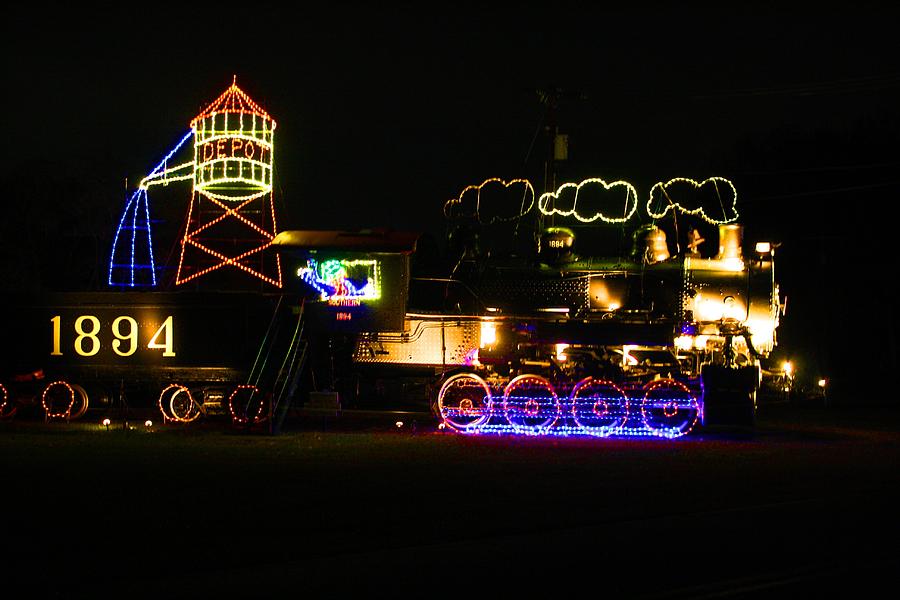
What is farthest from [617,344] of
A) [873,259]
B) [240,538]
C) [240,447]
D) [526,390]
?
[873,259]

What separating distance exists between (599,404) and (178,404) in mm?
7368

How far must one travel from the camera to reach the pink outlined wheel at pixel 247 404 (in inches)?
681

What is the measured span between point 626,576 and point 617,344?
1047cm

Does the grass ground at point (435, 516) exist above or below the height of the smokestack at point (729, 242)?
below

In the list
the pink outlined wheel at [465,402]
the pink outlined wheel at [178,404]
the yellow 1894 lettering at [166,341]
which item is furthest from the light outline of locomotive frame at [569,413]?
the yellow 1894 lettering at [166,341]

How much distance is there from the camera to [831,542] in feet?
28.8

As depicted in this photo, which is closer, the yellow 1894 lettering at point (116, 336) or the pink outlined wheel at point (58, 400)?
the yellow 1894 lettering at point (116, 336)

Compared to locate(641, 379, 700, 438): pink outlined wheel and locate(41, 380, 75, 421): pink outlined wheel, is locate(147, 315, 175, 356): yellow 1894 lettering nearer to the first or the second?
locate(41, 380, 75, 421): pink outlined wheel

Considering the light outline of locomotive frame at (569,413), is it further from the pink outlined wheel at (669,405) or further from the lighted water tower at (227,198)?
the lighted water tower at (227,198)

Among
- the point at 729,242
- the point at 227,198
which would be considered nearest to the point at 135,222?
the point at 227,198

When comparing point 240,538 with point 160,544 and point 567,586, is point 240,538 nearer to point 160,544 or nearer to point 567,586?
point 160,544

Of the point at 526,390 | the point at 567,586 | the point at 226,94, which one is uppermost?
the point at 226,94

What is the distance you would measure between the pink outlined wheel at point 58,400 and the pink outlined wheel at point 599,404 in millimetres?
8863

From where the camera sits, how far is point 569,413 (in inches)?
703
